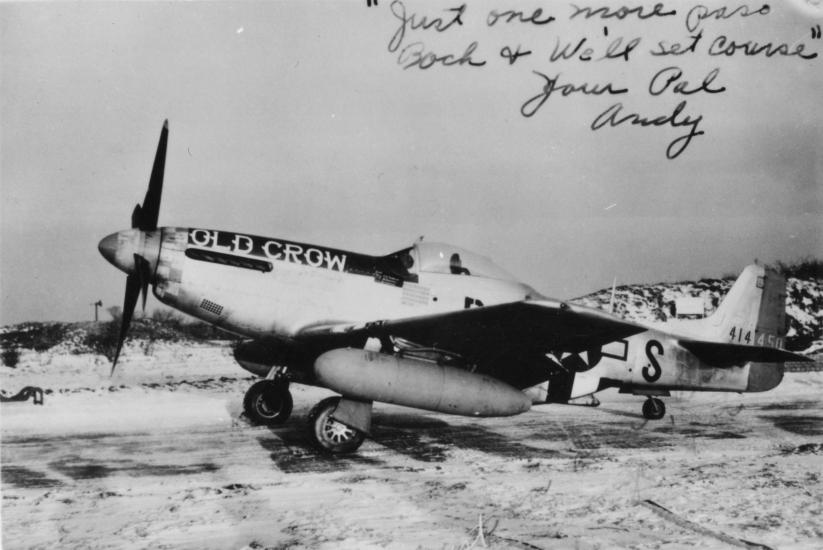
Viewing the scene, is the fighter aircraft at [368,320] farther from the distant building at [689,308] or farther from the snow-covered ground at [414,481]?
the distant building at [689,308]

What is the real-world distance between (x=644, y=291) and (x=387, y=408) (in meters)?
22.6

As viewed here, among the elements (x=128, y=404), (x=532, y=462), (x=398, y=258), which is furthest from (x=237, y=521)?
(x=128, y=404)

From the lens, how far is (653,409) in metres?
9.54

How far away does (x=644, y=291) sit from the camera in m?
30.2

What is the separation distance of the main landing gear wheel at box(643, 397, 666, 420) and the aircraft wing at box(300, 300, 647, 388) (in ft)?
10.6

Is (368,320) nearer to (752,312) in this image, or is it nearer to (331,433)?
(331,433)

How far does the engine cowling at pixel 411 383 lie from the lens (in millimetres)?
5949

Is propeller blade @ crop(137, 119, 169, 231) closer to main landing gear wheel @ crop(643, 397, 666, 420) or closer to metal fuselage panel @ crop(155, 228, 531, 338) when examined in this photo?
metal fuselage panel @ crop(155, 228, 531, 338)

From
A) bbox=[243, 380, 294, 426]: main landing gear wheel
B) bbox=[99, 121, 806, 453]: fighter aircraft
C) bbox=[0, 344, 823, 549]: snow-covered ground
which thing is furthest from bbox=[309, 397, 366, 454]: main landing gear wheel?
bbox=[243, 380, 294, 426]: main landing gear wheel

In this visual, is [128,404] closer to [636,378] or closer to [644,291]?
[636,378]

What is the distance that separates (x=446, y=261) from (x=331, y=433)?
2.19m

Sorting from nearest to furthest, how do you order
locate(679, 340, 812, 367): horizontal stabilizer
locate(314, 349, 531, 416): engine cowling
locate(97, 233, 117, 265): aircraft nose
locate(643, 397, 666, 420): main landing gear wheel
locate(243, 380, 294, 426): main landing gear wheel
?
locate(314, 349, 531, 416): engine cowling → locate(97, 233, 117, 265): aircraft nose → locate(243, 380, 294, 426): main landing gear wheel → locate(679, 340, 812, 367): horizontal stabilizer → locate(643, 397, 666, 420): main landing gear wheel

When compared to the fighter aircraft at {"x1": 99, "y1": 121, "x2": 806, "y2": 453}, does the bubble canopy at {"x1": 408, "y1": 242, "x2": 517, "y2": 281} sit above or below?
above

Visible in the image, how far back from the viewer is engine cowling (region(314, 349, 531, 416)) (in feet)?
19.5
